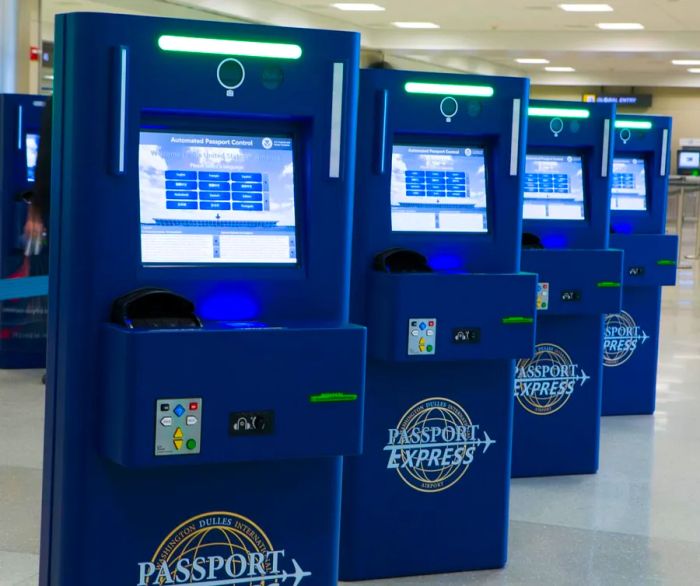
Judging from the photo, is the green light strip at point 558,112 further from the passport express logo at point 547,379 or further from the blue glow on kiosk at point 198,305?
the blue glow on kiosk at point 198,305

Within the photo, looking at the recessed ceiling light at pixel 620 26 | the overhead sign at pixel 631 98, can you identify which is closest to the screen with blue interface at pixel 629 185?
the recessed ceiling light at pixel 620 26

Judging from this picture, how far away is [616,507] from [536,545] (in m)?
0.64

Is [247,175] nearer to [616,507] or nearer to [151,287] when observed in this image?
[151,287]

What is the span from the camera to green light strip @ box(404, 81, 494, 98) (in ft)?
11.1

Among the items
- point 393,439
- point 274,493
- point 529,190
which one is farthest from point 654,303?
point 274,493

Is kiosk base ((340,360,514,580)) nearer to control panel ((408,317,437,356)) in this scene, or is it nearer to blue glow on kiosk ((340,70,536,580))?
blue glow on kiosk ((340,70,536,580))

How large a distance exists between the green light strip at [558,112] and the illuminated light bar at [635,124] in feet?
3.95

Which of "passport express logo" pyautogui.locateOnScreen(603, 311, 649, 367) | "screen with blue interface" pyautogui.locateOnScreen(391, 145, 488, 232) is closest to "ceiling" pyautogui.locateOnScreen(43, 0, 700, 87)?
"passport express logo" pyautogui.locateOnScreen(603, 311, 649, 367)

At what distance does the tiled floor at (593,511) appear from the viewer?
11.7 feet

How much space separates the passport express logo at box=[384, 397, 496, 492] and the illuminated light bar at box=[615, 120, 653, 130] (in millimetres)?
2806

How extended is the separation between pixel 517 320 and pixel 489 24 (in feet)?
49.9

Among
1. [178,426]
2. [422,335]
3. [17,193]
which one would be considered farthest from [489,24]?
[178,426]

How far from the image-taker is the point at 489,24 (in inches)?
706

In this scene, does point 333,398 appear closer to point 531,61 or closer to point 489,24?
point 489,24
